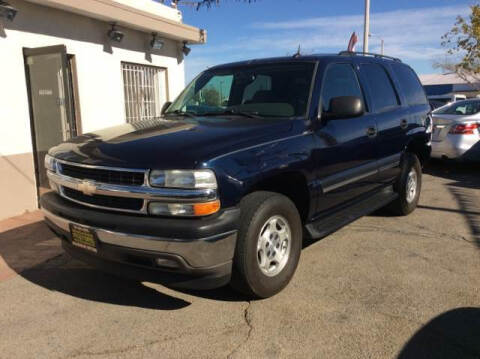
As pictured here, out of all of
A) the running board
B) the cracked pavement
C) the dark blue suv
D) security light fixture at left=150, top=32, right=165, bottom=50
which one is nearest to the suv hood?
the dark blue suv

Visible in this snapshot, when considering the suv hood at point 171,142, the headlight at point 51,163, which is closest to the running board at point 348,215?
the suv hood at point 171,142

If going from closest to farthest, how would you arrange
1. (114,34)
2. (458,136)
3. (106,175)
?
(106,175) < (114,34) < (458,136)

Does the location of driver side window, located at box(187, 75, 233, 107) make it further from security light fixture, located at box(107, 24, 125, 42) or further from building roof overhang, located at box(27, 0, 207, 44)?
security light fixture, located at box(107, 24, 125, 42)

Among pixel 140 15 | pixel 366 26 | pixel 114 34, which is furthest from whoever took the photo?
pixel 366 26

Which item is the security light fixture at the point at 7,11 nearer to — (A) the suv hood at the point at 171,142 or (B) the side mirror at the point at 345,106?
(A) the suv hood at the point at 171,142

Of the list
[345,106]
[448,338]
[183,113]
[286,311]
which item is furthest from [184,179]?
[448,338]

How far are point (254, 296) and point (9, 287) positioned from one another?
7.64 feet

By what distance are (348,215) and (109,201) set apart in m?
2.39

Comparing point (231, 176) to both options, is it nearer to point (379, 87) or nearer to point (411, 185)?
point (379, 87)

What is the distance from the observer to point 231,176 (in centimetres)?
301

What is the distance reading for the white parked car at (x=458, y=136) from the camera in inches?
338

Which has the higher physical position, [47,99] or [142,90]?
[142,90]

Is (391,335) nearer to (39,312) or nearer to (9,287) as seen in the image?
(39,312)

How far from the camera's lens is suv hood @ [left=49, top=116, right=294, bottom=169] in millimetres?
2969
